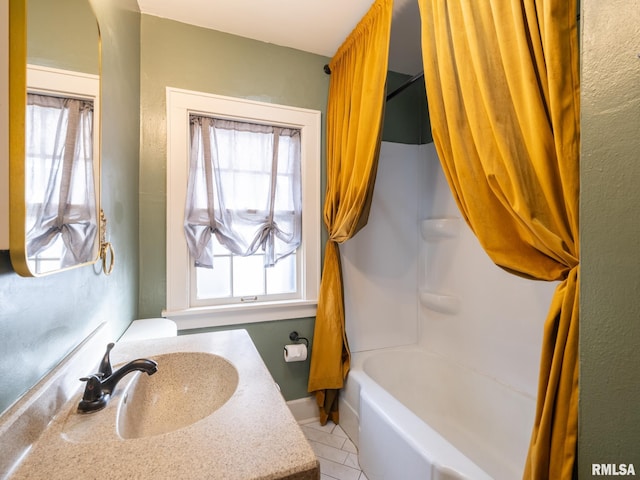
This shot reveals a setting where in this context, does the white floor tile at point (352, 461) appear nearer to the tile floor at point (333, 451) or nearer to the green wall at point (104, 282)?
the tile floor at point (333, 451)

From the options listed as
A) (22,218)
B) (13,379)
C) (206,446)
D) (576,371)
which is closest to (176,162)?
(22,218)

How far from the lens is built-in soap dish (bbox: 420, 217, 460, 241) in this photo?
2.02 meters

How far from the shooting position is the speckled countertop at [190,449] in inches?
18.0

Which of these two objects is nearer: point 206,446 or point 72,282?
point 206,446

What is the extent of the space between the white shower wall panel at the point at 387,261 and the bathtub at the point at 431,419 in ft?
0.57

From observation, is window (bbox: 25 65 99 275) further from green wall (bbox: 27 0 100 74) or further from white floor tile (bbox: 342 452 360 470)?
white floor tile (bbox: 342 452 360 470)

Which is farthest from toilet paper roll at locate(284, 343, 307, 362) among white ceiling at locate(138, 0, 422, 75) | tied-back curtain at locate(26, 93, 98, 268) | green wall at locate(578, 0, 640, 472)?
white ceiling at locate(138, 0, 422, 75)

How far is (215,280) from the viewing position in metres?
1.82

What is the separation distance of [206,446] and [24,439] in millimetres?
328

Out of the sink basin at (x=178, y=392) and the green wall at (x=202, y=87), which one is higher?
the green wall at (x=202, y=87)

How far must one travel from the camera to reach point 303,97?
6.38ft

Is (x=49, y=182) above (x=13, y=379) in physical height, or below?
above

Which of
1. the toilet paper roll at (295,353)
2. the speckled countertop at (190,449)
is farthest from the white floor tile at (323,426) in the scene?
the speckled countertop at (190,449)

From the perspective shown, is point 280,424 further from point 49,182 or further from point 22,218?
point 49,182
